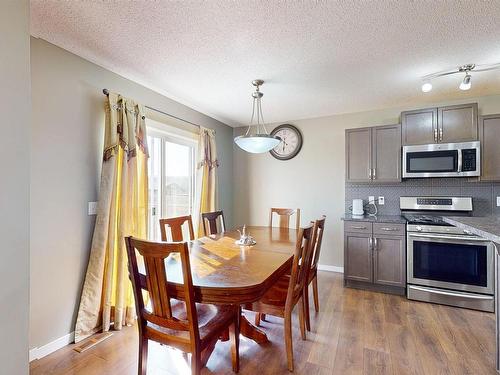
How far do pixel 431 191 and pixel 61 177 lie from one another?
4.20m

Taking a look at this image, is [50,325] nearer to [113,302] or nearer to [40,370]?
[40,370]

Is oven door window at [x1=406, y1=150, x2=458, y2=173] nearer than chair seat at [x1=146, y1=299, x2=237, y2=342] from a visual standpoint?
No

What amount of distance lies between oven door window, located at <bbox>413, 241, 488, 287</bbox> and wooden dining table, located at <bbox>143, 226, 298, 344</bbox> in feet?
5.15

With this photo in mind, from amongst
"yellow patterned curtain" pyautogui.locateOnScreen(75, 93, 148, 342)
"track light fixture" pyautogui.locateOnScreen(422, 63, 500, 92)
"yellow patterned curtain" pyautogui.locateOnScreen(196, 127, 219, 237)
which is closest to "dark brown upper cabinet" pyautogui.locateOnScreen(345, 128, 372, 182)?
"track light fixture" pyautogui.locateOnScreen(422, 63, 500, 92)

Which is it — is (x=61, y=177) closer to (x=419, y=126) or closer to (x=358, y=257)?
(x=358, y=257)

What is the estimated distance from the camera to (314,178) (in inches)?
162

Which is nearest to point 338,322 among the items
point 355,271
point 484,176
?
point 355,271

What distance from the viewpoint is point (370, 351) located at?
6.57 ft

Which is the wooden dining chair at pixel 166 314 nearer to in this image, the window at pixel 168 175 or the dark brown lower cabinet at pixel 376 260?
the window at pixel 168 175

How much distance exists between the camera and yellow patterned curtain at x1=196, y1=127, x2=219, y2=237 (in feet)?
12.0

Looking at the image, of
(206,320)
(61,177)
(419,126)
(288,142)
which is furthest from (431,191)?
(61,177)

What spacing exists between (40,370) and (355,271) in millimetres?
3217

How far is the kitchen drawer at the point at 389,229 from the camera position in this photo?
304 centimetres

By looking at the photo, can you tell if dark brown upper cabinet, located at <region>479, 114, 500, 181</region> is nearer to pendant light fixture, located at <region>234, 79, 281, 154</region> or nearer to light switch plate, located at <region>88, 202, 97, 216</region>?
pendant light fixture, located at <region>234, 79, 281, 154</region>
